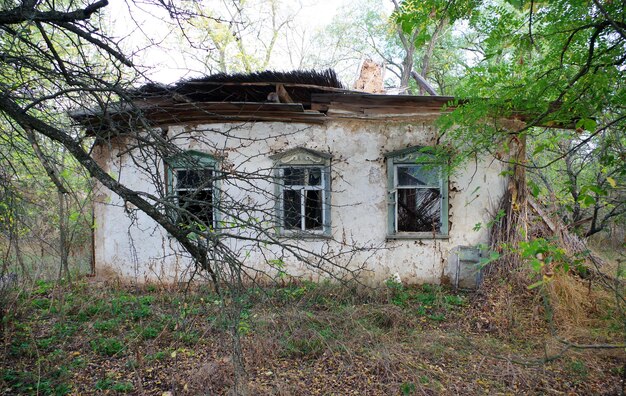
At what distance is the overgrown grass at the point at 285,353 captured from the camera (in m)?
3.98

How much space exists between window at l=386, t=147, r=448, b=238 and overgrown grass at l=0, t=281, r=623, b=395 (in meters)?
1.75

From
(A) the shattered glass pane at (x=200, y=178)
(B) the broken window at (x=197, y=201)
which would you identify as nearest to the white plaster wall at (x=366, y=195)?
(A) the shattered glass pane at (x=200, y=178)

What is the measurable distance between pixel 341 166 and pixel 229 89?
2.55 m

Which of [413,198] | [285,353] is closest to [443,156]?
[413,198]

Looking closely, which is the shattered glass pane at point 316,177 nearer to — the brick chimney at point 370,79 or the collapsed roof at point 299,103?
the collapsed roof at point 299,103

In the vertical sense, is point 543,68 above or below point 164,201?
above

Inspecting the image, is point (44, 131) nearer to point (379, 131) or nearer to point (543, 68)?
point (543, 68)

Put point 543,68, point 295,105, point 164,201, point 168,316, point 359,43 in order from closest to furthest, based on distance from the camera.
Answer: point 164,201, point 543,68, point 168,316, point 295,105, point 359,43

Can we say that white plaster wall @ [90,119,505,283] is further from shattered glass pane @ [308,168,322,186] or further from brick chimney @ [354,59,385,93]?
brick chimney @ [354,59,385,93]

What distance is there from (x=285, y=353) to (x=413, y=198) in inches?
157

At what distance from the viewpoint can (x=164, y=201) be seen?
267cm

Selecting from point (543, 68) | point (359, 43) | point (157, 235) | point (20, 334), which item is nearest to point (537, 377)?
point (543, 68)

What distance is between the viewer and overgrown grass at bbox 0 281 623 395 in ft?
13.1

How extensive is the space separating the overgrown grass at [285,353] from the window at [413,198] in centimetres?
175
